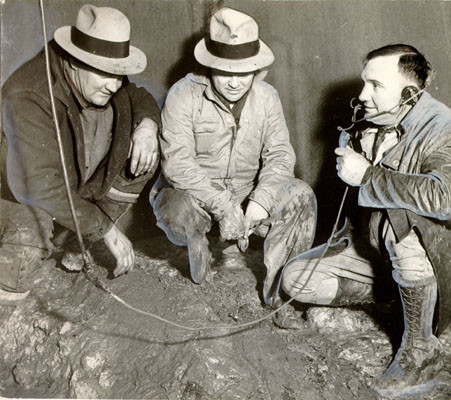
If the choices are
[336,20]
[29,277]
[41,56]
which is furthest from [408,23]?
[29,277]

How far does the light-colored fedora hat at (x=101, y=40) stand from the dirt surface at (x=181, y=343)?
139 centimetres

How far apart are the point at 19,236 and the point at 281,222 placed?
1.58 metres

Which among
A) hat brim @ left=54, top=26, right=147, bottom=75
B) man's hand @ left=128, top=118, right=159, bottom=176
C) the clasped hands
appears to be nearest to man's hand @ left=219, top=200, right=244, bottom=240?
the clasped hands

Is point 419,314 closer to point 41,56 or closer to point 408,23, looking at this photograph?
point 408,23

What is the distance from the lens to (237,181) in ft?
10.9

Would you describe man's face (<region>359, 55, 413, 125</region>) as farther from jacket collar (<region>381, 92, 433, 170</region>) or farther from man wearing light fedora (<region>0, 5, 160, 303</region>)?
man wearing light fedora (<region>0, 5, 160, 303</region>)

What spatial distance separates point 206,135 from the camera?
124 inches

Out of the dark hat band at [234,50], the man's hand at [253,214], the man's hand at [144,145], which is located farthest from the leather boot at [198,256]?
the dark hat band at [234,50]

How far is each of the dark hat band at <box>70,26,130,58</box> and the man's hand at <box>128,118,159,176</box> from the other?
1.44 feet

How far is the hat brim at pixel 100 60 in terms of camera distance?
2.78m

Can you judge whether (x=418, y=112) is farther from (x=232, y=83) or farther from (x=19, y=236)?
(x=19, y=236)

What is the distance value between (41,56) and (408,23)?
229 centimetres

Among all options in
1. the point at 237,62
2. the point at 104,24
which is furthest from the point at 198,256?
the point at 104,24

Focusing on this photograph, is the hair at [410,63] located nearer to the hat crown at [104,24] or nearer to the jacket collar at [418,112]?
the jacket collar at [418,112]
